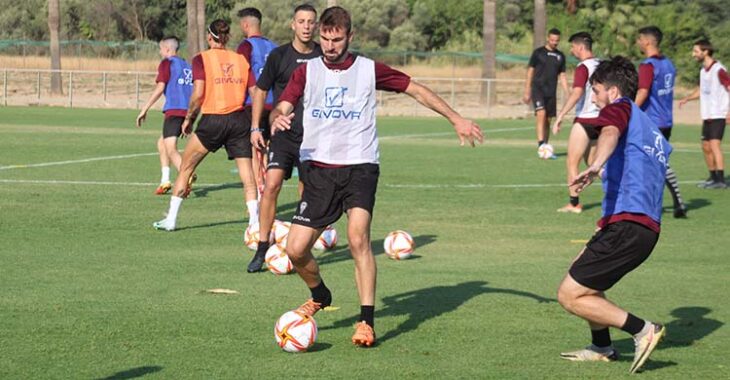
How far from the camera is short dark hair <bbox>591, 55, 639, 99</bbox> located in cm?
738

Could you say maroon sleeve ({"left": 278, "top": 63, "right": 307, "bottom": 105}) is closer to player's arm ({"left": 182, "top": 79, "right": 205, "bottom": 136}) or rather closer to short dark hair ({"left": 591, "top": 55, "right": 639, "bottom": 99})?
short dark hair ({"left": 591, "top": 55, "right": 639, "bottom": 99})

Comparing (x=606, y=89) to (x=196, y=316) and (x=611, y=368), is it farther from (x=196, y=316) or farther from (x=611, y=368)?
(x=196, y=316)

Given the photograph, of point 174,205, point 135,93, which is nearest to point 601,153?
point 174,205

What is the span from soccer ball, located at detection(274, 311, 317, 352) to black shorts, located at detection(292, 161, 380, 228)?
822 millimetres

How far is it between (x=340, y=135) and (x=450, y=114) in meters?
0.75

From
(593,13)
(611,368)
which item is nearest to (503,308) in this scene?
(611,368)

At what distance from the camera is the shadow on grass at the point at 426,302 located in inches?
336

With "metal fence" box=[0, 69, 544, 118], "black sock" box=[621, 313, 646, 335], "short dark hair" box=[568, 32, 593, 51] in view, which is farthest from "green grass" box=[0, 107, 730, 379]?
"metal fence" box=[0, 69, 544, 118]

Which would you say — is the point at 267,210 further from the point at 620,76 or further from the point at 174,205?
the point at 620,76

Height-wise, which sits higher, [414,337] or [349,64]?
[349,64]

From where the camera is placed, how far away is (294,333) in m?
7.52

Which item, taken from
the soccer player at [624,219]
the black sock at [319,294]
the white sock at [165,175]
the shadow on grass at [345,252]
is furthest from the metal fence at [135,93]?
the soccer player at [624,219]

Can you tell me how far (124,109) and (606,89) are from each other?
37.7 m

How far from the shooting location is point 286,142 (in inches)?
429
